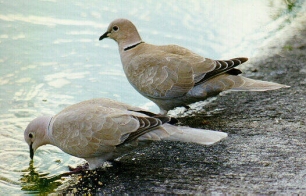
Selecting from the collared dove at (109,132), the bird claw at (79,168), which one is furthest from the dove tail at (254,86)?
the bird claw at (79,168)

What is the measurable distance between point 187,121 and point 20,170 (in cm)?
156

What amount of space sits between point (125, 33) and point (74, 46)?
171 centimetres

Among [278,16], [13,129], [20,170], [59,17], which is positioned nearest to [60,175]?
[20,170]

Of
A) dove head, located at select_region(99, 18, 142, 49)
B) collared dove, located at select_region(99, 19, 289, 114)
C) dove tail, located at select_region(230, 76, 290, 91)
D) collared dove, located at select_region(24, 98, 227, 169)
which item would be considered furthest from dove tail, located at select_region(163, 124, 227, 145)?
dove head, located at select_region(99, 18, 142, 49)

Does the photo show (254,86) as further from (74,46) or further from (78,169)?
(74,46)

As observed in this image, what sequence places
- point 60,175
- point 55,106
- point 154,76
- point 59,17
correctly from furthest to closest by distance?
1. point 59,17
2. point 55,106
3. point 154,76
4. point 60,175

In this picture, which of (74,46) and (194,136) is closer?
(194,136)

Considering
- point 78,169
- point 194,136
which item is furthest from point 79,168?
point 194,136

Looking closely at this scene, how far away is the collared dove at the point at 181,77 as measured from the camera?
17.5ft

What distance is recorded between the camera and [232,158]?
4473 mm

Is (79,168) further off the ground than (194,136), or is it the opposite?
(194,136)

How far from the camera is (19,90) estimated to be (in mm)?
6449

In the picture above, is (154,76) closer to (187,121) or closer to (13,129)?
(187,121)

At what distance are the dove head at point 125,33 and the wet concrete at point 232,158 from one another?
101 centimetres
